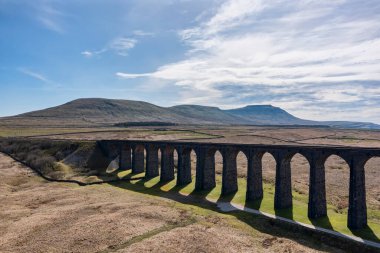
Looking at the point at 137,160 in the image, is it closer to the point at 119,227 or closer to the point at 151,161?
the point at 151,161

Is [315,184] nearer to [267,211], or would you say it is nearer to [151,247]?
[267,211]

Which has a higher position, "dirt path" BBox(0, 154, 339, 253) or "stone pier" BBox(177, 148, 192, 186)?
"stone pier" BBox(177, 148, 192, 186)

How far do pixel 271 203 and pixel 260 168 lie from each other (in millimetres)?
6347

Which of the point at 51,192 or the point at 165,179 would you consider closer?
the point at 51,192

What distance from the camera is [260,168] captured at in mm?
58344

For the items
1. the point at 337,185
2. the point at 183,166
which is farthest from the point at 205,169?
the point at 337,185

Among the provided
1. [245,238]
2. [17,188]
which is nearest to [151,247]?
[245,238]

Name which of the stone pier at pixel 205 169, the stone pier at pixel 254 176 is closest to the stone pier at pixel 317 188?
the stone pier at pixel 254 176

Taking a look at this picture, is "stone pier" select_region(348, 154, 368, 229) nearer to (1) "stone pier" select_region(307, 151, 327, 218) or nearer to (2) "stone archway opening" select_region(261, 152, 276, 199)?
(1) "stone pier" select_region(307, 151, 327, 218)

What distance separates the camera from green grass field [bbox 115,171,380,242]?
43.2 m

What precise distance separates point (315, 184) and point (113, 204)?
30.8 meters

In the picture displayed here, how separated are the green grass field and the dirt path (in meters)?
6.06

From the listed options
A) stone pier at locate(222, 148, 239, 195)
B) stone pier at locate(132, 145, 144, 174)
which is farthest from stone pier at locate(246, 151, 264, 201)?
stone pier at locate(132, 145, 144, 174)

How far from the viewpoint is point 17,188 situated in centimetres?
7212
